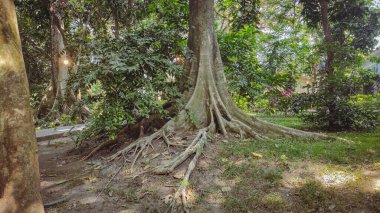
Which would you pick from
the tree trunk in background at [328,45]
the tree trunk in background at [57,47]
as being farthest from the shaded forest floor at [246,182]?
the tree trunk in background at [57,47]

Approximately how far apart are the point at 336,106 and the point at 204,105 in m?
3.82

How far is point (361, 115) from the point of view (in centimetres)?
678

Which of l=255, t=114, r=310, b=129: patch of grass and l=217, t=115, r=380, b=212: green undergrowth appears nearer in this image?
l=217, t=115, r=380, b=212: green undergrowth

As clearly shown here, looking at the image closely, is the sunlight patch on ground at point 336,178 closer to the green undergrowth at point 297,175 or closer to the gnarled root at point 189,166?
the green undergrowth at point 297,175

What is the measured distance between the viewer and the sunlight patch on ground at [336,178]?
11.0 feet

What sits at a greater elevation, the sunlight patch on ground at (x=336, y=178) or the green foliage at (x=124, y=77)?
the green foliage at (x=124, y=77)

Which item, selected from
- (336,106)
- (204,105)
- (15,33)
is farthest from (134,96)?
(336,106)

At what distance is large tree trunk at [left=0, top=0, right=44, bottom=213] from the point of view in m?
2.34

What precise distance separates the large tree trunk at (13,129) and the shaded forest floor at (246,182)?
1.07 m

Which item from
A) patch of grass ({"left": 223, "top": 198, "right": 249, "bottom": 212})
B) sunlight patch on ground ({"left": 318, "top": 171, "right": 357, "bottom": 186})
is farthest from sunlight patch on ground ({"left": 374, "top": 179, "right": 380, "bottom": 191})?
patch of grass ({"left": 223, "top": 198, "right": 249, "bottom": 212})

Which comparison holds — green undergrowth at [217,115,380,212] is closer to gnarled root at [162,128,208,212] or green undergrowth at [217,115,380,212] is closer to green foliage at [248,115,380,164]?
green foliage at [248,115,380,164]

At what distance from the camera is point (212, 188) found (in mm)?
3541

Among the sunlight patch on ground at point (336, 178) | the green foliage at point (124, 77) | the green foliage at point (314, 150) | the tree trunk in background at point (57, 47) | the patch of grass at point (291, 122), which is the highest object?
the tree trunk in background at point (57, 47)

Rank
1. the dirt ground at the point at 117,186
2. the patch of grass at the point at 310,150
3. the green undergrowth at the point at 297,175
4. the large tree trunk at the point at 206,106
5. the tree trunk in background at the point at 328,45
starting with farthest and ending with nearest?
the tree trunk in background at the point at 328,45
the large tree trunk at the point at 206,106
the patch of grass at the point at 310,150
the dirt ground at the point at 117,186
the green undergrowth at the point at 297,175
